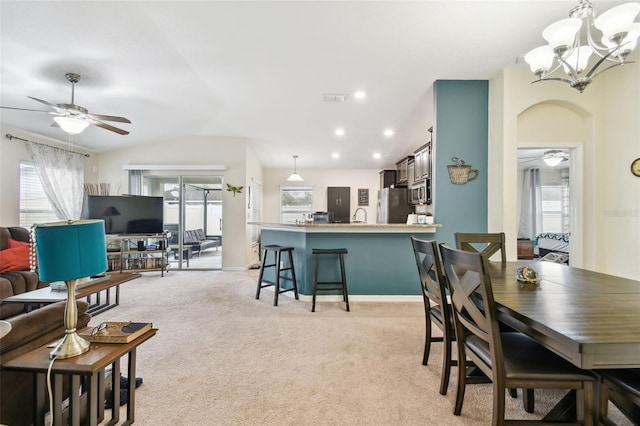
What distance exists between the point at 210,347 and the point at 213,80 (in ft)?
10.3

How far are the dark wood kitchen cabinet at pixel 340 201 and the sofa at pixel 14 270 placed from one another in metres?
6.26

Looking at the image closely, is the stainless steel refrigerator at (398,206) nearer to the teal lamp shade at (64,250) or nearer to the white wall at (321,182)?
the white wall at (321,182)

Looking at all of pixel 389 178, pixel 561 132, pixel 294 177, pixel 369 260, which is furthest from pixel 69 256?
pixel 389 178

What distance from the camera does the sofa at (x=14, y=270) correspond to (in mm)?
2920

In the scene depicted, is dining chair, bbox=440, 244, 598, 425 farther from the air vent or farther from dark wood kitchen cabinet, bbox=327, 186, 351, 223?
dark wood kitchen cabinet, bbox=327, 186, 351, 223

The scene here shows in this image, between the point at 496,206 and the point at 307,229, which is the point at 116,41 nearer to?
the point at 307,229

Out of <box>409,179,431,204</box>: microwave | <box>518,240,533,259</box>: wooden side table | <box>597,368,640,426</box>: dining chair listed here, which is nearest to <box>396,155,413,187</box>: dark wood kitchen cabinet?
<box>409,179,431,204</box>: microwave

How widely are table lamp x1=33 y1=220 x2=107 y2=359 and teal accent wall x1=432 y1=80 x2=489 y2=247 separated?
3511 millimetres

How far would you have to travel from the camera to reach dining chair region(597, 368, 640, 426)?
1109 mm

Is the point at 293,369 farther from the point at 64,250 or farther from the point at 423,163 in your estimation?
the point at 423,163

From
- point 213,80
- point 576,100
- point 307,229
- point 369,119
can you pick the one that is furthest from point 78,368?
point 576,100

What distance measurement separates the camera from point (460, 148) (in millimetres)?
3615

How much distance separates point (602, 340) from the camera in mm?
977

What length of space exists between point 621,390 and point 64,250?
7.79ft
